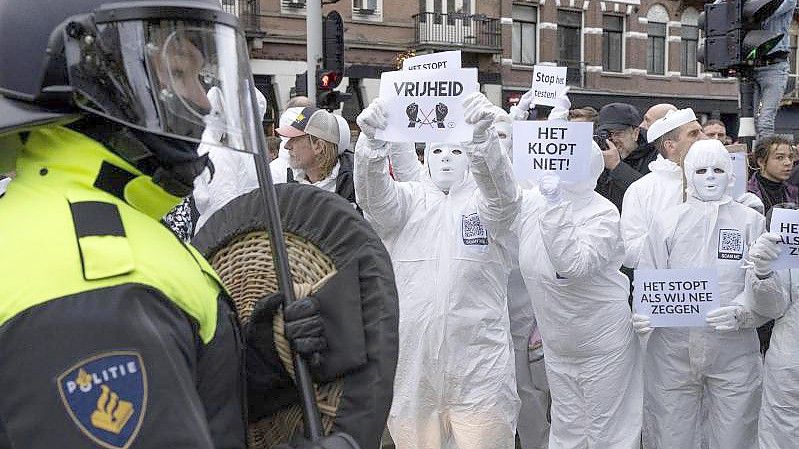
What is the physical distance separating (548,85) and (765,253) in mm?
2143

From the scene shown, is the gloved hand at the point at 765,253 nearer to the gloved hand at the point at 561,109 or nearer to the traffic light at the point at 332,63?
the gloved hand at the point at 561,109

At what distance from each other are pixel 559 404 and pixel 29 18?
4125mm

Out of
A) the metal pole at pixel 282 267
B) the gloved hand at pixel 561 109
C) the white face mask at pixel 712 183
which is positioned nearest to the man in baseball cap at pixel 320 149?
the gloved hand at pixel 561 109

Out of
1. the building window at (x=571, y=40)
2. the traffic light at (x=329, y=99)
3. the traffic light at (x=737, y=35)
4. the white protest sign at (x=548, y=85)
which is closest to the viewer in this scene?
the white protest sign at (x=548, y=85)

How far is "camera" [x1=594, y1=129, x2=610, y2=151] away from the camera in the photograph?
251 inches

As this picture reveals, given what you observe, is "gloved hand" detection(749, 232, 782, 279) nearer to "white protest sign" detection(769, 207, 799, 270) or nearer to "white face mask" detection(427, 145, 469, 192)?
"white protest sign" detection(769, 207, 799, 270)

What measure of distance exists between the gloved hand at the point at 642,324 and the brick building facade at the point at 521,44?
19.7 m

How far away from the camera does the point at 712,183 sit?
4.96 metres

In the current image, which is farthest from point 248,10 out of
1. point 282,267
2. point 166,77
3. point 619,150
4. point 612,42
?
point 166,77

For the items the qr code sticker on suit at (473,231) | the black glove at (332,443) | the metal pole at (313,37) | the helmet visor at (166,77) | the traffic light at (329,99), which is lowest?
the black glove at (332,443)

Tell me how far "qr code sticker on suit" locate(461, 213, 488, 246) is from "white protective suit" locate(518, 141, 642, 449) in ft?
0.98

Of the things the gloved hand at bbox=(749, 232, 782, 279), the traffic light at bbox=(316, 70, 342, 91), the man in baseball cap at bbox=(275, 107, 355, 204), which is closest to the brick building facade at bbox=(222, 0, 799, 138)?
the traffic light at bbox=(316, 70, 342, 91)

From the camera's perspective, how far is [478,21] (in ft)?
90.0

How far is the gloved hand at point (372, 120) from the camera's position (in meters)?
4.39
